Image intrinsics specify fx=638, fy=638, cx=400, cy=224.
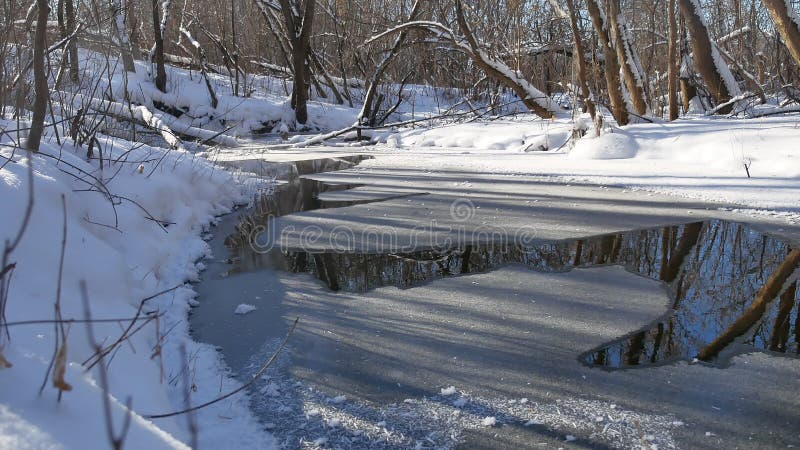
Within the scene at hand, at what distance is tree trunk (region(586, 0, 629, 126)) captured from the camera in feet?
29.5

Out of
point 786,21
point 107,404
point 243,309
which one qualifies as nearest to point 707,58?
point 786,21

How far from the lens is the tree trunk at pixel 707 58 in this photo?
29.9 ft

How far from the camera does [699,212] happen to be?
4.88 metres

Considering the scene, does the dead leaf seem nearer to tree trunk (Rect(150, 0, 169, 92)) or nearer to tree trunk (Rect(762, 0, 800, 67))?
tree trunk (Rect(762, 0, 800, 67))

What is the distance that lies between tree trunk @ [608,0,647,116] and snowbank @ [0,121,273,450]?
6339 mm

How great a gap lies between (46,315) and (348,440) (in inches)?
47.5

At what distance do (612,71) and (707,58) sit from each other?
1.56 m

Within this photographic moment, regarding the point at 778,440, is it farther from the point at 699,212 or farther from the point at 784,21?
the point at 784,21

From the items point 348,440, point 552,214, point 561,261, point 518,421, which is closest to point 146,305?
point 348,440

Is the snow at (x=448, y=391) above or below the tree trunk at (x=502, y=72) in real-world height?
below

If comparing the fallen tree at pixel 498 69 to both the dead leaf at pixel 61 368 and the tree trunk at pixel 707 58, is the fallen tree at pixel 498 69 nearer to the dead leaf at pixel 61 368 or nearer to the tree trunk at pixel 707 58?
the tree trunk at pixel 707 58

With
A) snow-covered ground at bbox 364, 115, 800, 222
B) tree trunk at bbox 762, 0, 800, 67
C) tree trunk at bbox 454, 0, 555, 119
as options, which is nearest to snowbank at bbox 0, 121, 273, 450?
snow-covered ground at bbox 364, 115, 800, 222

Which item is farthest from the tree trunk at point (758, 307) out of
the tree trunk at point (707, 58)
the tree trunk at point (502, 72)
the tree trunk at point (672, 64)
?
the tree trunk at point (502, 72)

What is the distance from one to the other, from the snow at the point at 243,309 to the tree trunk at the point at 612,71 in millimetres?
7133
